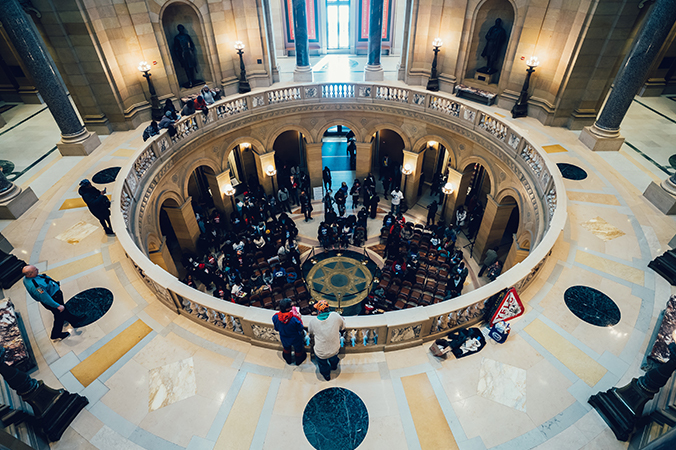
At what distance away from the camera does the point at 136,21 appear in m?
14.4

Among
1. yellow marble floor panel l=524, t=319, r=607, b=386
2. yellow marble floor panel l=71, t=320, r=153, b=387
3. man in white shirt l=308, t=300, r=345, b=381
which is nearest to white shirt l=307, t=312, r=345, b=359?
man in white shirt l=308, t=300, r=345, b=381

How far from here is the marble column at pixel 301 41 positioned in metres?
17.4

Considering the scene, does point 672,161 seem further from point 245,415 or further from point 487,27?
point 245,415

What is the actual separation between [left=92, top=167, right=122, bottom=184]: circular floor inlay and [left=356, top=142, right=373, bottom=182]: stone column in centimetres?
1151

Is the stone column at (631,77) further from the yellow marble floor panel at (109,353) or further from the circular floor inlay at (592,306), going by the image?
the yellow marble floor panel at (109,353)

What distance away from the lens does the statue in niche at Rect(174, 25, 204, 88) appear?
1625 cm

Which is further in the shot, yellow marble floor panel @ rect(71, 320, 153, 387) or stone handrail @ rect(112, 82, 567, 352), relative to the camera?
Result: stone handrail @ rect(112, 82, 567, 352)

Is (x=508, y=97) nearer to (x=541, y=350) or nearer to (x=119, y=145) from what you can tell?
(x=541, y=350)

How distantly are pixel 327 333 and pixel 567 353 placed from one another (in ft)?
15.2

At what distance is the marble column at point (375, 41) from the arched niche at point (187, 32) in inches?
319

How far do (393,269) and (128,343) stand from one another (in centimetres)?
880

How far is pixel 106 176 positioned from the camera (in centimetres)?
1173

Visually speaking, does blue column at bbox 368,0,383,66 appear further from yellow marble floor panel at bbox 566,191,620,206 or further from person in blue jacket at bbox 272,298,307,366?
person in blue jacket at bbox 272,298,307,366

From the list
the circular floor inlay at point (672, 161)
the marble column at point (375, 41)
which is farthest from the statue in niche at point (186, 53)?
the circular floor inlay at point (672, 161)
